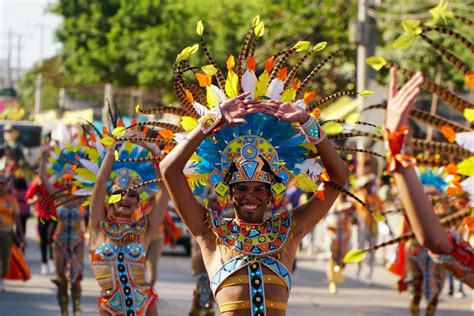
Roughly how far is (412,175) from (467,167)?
0.63 meters

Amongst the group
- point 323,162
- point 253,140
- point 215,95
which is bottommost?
point 323,162

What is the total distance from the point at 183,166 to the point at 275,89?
0.78 metres

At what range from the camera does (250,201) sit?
5.88m

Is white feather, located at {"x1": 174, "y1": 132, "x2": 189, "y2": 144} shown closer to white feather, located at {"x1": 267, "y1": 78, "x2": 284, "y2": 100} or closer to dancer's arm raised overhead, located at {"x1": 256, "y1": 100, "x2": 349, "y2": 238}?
white feather, located at {"x1": 267, "y1": 78, "x2": 284, "y2": 100}

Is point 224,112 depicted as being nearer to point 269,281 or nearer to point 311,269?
point 269,281

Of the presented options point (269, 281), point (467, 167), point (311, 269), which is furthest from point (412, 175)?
point (311, 269)

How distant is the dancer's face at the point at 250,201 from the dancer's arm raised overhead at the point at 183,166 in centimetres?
18

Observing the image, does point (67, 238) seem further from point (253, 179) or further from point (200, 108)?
point (253, 179)

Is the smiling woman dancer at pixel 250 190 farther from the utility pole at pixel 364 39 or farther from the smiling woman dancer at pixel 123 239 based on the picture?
the utility pole at pixel 364 39

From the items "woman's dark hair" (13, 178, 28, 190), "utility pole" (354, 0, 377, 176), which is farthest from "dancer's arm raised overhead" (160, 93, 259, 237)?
"utility pole" (354, 0, 377, 176)

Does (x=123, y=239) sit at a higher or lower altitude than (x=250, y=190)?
lower

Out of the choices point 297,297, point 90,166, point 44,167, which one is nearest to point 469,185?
point 90,166

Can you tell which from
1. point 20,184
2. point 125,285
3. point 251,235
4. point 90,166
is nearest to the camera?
point 251,235

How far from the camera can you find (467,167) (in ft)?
14.1
